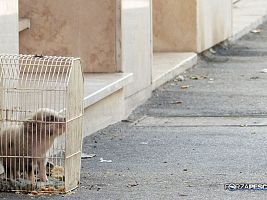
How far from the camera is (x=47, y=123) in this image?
7.39 meters

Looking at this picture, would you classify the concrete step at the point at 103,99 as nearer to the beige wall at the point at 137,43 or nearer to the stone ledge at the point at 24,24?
the beige wall at the point at 137,43

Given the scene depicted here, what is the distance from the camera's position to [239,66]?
16812 mm

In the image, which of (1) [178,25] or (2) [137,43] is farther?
(1) [178,25]

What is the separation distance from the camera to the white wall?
8.48m

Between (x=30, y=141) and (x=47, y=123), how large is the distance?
0.19 metres

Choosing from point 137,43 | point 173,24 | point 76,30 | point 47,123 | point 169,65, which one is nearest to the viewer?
point 47,123

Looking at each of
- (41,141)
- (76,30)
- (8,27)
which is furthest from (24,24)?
(41,141)

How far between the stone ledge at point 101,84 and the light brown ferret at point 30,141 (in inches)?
95.0

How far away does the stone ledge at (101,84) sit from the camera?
10.2 m

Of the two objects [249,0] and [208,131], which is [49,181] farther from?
[249,0]

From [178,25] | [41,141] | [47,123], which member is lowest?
[41,141]

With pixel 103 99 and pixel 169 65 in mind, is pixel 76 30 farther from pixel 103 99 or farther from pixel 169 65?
pixel 169 65

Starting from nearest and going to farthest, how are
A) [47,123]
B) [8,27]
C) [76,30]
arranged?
1. [47,123]
2. [8,27]
3. [76,30]

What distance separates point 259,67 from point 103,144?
281 inches
